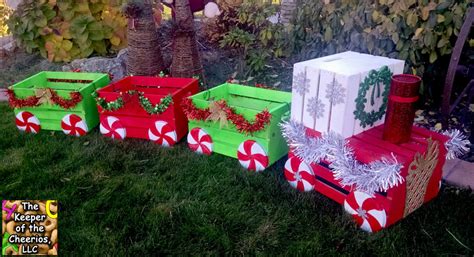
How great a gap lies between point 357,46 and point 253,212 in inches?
71.1

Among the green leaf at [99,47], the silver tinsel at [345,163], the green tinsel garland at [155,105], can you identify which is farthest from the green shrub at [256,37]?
the silver tinsel at [345,163]

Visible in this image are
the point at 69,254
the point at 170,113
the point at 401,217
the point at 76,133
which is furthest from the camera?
the point at 76,133

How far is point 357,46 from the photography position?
3.27 meters

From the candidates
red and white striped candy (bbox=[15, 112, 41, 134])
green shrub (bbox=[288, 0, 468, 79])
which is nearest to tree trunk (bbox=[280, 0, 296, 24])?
green shrub (bbox=[288, 0, 468, 79])

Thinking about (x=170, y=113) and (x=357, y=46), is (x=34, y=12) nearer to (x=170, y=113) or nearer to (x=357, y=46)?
(x=170, y=113)

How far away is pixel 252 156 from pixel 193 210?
559 millimetres

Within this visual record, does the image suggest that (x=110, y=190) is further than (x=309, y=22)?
No

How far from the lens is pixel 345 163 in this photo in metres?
1.94

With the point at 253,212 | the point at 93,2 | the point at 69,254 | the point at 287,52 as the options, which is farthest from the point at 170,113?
the point at 93,2

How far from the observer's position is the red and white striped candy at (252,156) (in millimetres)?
2520

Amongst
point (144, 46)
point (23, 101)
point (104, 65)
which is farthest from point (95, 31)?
point (23, 101)

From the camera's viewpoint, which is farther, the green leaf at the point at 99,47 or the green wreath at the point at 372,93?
the green leaf at the point at 99,47

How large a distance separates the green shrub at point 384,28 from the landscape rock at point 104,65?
1786 mm

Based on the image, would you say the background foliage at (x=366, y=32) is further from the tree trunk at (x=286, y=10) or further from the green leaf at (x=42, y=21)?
the green leaf at (x=42, y=21)
